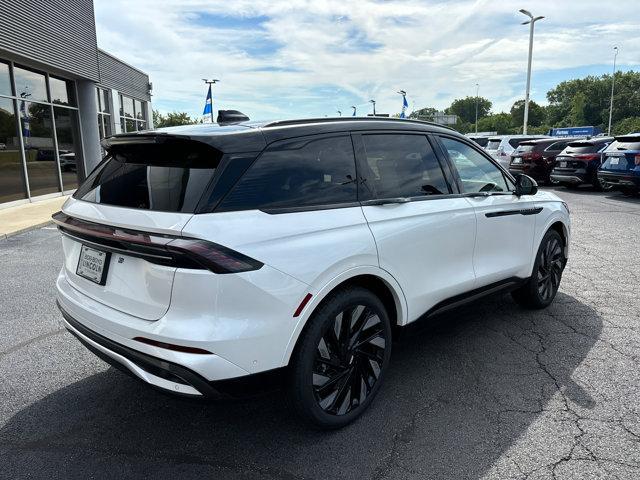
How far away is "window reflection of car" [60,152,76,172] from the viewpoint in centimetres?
1525

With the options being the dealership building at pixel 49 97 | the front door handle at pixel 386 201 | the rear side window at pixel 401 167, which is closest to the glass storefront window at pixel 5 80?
the dealership building at pixel 49 97

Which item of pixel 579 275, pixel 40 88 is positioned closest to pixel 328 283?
pixel 579 275

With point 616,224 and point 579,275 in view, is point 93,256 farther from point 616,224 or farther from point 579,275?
point 616,224

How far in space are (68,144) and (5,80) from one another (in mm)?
3626

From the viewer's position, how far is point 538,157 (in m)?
16.9

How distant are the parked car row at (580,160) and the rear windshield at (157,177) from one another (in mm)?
12420

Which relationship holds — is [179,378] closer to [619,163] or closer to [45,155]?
[619,163]

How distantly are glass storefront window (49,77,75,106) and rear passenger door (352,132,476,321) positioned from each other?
14.5 m

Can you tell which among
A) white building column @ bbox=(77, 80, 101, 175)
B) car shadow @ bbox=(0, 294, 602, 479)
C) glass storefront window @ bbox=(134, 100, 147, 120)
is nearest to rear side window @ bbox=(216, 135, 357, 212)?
car shadow @ bbox=(0, 294, 602, 479)

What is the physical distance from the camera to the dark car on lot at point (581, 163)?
49.1ft

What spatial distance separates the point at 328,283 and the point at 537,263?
2.72 m

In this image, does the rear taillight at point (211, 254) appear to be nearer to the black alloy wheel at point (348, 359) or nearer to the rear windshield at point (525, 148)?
the black alloy wheel at point (348, 359)

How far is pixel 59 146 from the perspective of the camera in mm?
15055

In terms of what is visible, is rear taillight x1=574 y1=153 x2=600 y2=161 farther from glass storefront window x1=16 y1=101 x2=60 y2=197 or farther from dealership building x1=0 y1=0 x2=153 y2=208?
glass storefront window x1=16 y1=101 x2=60 y2=197
